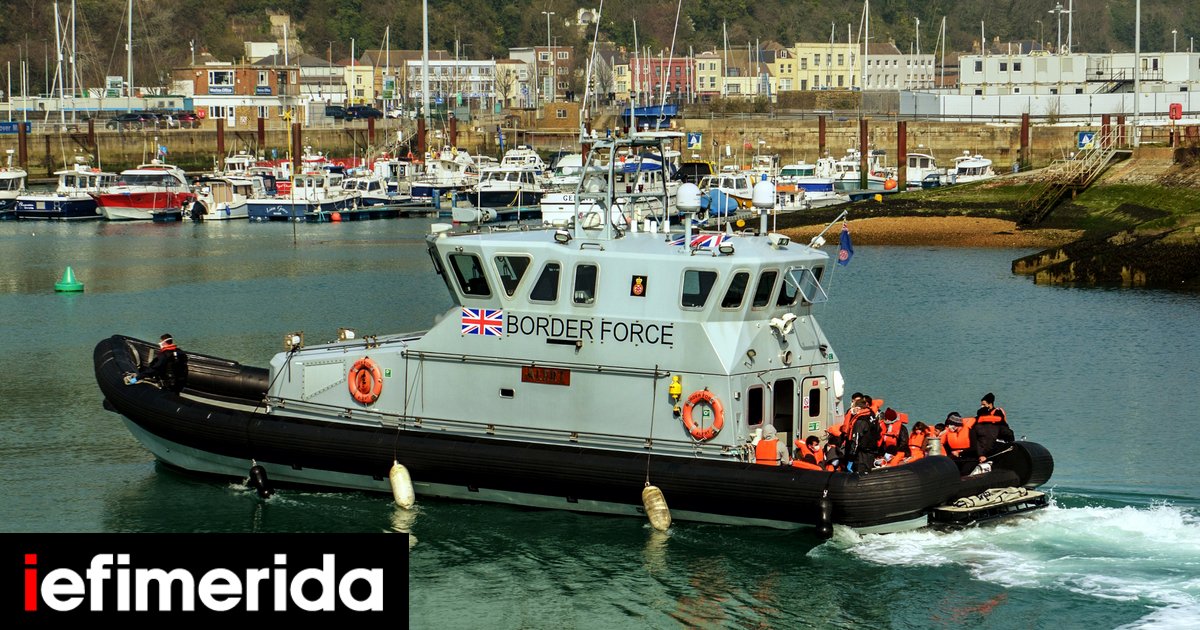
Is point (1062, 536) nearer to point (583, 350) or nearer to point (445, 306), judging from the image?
point (583, 350)

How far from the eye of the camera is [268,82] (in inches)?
4109

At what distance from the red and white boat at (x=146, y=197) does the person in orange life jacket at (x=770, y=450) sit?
5175 centimetres

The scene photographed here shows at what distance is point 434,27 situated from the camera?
14250 centimetres

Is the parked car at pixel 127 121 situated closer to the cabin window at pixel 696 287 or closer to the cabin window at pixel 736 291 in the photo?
the cabin window at pixel 696 287

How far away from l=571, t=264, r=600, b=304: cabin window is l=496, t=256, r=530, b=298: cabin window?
2.38ft

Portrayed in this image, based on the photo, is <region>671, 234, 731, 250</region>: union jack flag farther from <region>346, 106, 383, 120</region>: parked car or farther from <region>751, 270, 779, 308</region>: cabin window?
<region>346, 106, 383, 120</region>: parked car

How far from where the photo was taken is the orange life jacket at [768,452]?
1638 centimetres

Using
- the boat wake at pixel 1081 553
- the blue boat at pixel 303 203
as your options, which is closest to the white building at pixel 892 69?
the blue boat at pixel 303 203

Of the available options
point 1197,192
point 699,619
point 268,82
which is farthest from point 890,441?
point 268,82

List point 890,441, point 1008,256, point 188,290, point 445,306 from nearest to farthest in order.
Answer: point 890,441, point 445,306, point 188,290, point 1008,256

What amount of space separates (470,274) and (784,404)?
12.9 ft

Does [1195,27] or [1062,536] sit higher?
[1195,27]

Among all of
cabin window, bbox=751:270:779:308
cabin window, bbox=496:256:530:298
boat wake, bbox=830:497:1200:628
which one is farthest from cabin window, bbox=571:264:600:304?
boat wake, bbox=830:497:1200:628

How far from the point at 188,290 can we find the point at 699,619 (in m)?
28.7
